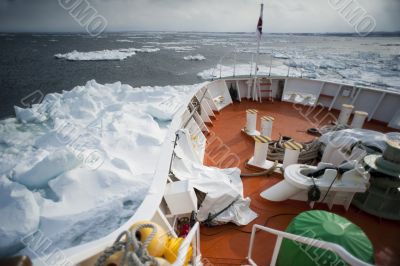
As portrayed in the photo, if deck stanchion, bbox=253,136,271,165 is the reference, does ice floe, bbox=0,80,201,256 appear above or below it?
below

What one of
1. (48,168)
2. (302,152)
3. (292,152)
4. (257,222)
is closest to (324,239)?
(257,222)

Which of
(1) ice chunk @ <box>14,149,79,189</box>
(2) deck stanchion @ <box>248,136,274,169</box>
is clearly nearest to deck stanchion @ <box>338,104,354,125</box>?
(2) deck stanchion @ <box>248,136,274,169</box>

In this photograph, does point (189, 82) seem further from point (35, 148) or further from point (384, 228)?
point (384, 228)

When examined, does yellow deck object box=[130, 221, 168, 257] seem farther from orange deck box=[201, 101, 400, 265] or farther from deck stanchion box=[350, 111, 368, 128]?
deck stanchion box=[350, 111, 368, 128]

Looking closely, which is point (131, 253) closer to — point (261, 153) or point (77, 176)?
point (261, 153)

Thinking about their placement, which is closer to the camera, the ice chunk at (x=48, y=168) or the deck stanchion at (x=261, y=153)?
the deck stanchion at (x=261, y=153)

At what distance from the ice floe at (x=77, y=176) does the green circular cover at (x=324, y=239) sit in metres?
3.63

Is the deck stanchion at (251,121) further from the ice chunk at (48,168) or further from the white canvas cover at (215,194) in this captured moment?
the ice chunk at (48,168)

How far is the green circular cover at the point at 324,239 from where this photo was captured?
5.91ft

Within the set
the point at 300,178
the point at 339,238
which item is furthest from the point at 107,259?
the point at 300,178

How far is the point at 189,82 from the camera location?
22312mm

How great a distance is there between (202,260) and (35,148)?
8.43 metres

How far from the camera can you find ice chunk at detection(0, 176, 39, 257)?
371 cm


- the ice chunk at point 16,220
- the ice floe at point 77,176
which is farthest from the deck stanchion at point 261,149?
the ice chunk at point 16,220
